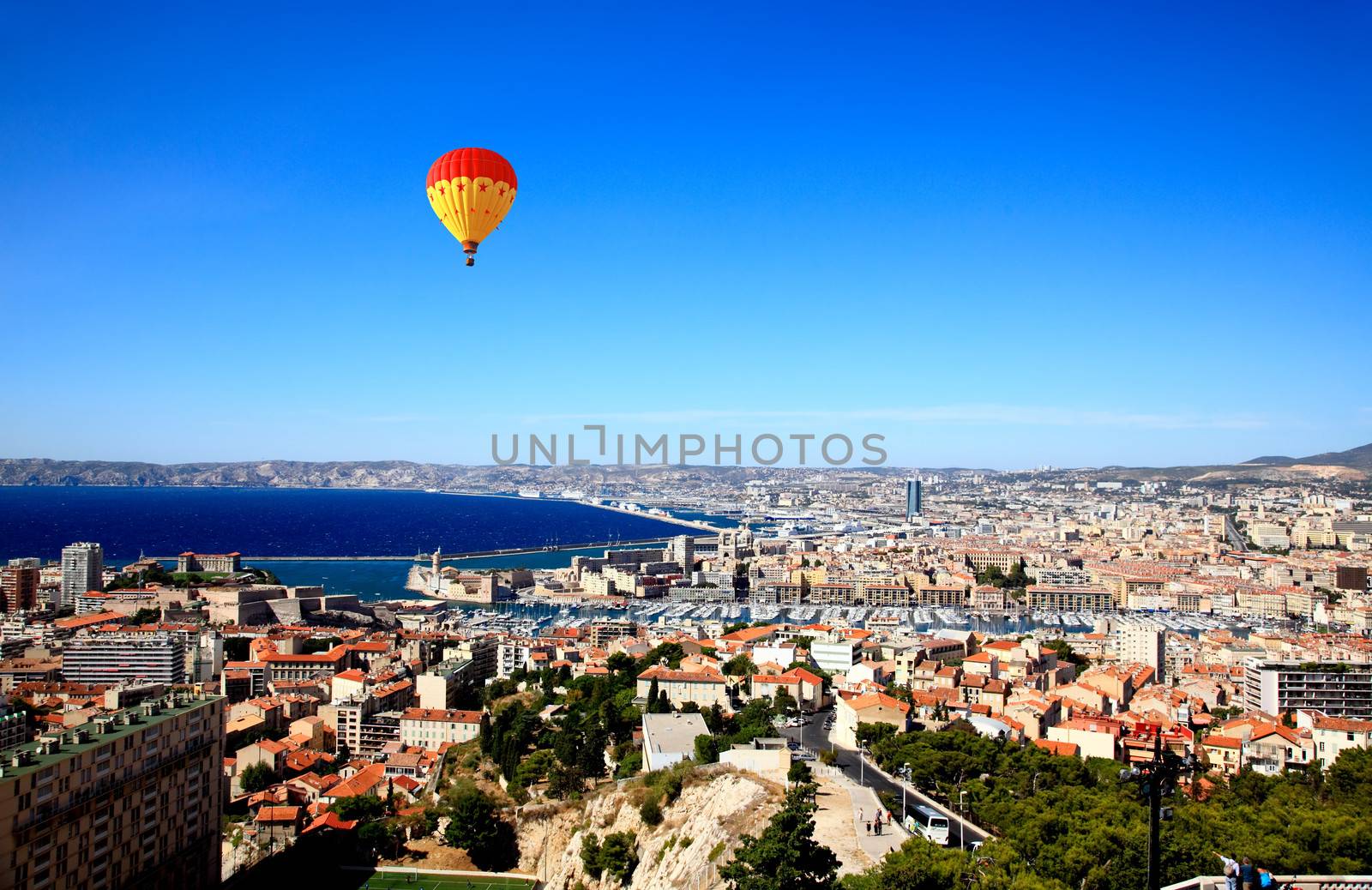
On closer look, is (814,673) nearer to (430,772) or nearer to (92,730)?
(430,772)

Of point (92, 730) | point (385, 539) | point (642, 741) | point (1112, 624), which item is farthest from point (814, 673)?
point (385, 539)

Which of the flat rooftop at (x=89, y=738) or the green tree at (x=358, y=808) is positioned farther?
the green tree at (x=358, y=808)

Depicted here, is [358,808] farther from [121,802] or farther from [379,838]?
[121,802]

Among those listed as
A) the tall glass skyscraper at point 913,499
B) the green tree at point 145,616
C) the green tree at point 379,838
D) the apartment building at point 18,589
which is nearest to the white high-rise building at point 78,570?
the apartment building at point 18,589

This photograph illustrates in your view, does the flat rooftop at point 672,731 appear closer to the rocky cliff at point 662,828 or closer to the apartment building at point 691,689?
the rocky cliff at point 662,828

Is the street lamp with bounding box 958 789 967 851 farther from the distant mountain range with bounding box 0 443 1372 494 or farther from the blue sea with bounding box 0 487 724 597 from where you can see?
the distant mountain range with bounding box 0 443 1372 494

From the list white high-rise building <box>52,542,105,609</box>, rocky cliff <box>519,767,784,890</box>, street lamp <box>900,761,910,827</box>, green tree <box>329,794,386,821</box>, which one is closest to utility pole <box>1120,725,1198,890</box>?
rocky cliff <box>519,767,784,890</box>
